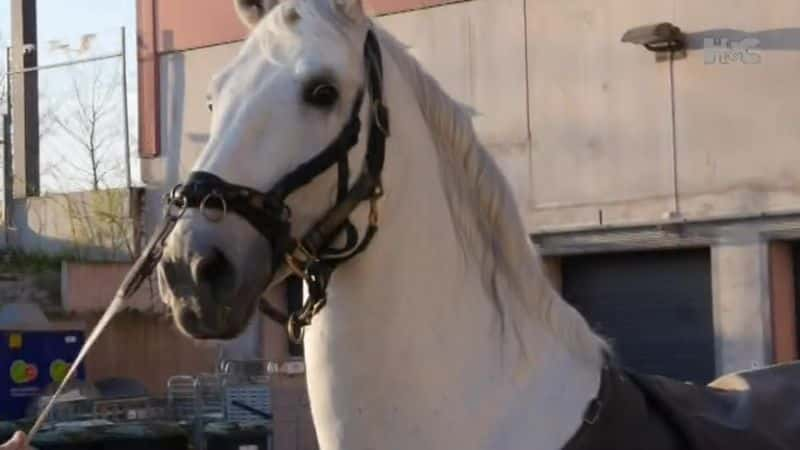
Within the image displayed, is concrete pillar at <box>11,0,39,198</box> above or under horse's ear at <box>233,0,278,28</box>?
above

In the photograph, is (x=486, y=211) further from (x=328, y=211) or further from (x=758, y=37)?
(x=758, y=37)

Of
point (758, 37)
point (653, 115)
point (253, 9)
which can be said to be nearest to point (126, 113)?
point (653, 115)

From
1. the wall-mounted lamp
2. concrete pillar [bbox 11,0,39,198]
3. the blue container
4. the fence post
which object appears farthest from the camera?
concrete pillar [bbox 11,0,39,198]

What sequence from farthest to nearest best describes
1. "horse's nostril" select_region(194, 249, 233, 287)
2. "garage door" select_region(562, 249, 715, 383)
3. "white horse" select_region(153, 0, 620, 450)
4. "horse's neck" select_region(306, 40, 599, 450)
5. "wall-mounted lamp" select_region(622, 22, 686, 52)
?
"garage door" select_region(562, 249, 715, 383) → "wall-mounted lamp" select_region(622, 22, 686, 52) → "horse's neck" select_region(306, 40, 599, 450) → "white horse" select_region(153, 0, 620, 450) → "horse's nostril" select_region(194, 249, 233, 287)

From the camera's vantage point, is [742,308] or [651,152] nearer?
[742,308]

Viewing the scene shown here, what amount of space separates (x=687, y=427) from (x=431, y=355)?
0.65 metres

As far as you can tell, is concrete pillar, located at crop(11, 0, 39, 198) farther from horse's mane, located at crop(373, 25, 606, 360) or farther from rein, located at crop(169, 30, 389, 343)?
rein, located at crop(169, 30, 389, 343)

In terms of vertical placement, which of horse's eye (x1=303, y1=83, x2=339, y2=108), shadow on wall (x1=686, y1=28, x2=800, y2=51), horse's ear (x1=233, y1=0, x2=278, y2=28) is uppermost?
shadow on wall (x1=686, y1=28, x2=800, y2=51)

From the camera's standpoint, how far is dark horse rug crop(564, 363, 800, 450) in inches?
121

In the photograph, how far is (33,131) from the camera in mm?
21516

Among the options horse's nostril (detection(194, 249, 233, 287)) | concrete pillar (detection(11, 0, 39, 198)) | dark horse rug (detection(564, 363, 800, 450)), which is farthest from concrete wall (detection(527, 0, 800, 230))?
horse's nostril (detection(194, 249, 233, 287))

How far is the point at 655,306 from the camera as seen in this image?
14.3m

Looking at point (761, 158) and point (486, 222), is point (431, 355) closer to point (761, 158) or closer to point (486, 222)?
point (486, 222)

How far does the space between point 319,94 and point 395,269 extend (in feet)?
1.30
